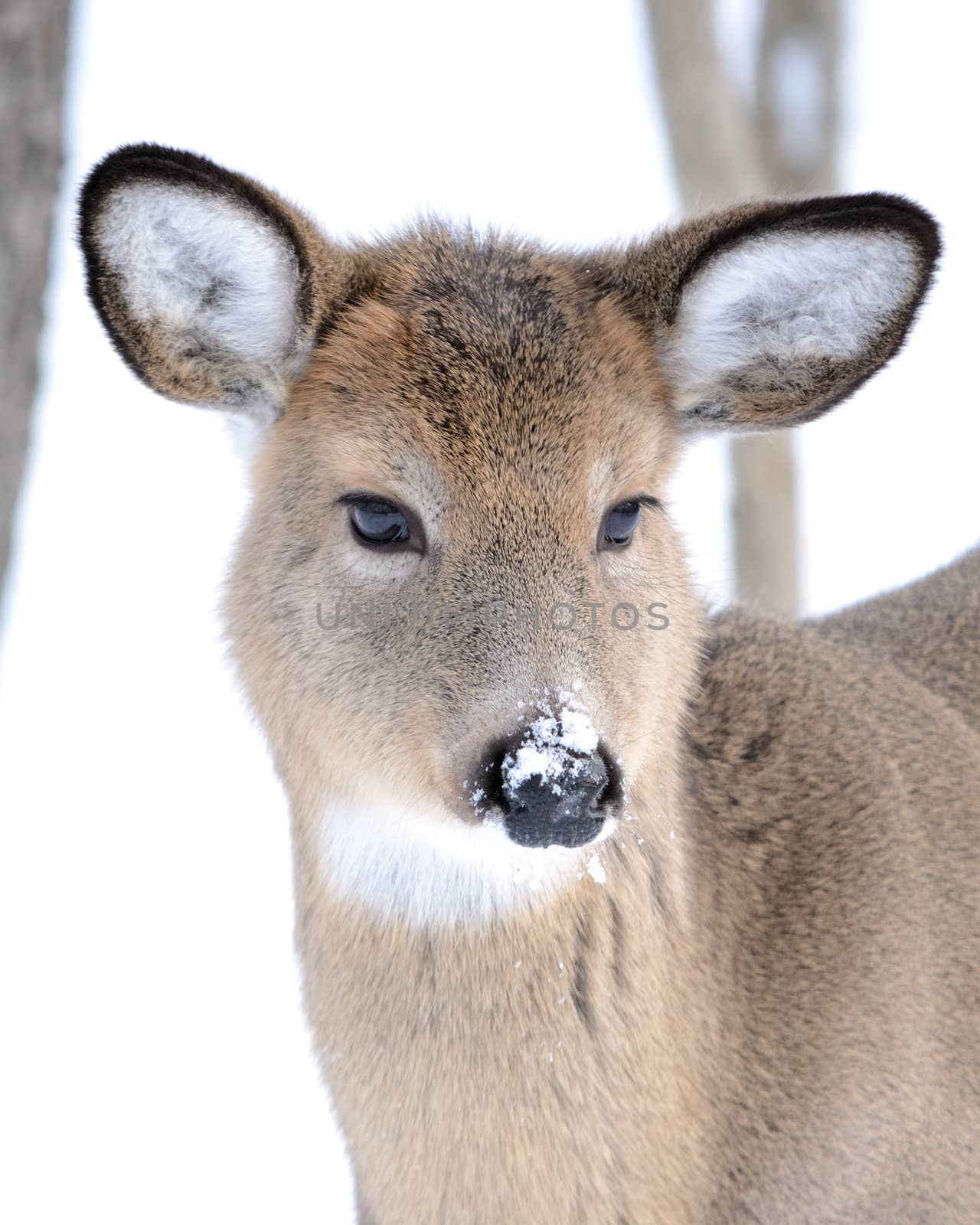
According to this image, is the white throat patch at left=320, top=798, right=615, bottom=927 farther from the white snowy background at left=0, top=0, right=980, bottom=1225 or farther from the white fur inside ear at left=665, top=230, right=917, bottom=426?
the white fur inside ear at left=665, top=230, right=917, bottom=426

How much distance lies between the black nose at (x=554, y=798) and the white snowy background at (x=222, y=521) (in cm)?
115

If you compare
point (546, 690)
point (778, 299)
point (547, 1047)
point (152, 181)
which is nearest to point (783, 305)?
point (778, 299)

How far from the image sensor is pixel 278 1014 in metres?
6.75

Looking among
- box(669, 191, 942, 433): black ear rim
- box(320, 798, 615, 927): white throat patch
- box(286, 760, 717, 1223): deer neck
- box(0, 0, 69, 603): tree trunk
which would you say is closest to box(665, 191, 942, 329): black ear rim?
box(669, 191, 942, 433): black ear rim

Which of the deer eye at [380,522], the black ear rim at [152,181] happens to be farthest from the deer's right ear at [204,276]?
the deer eye at [380,522]

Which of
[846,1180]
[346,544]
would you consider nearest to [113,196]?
[346,544]

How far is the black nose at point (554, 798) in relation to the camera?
2889mm

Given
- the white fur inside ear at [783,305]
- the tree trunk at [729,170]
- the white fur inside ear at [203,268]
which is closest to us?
the white fur inside ear at [203,268]

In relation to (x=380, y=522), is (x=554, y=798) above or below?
below

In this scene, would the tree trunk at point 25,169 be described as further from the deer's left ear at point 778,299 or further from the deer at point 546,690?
the deer's left ear at point 778,299

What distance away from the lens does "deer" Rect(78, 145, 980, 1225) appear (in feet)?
11.0

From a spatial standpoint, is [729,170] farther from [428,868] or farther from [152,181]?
[428,868]

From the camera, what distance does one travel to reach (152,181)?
3312 millimetres

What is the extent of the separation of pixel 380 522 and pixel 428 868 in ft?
2.60
